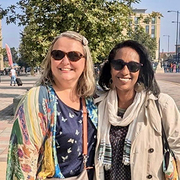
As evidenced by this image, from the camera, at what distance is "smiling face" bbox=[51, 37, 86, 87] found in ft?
5.35

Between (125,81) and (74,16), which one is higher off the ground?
(74,16)

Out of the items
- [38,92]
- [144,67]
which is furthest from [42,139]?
[144,67]

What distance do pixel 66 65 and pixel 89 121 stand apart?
38cm

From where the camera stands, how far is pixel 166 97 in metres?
1.72

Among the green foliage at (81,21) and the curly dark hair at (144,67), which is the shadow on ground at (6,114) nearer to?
the green foliage at (81,21)

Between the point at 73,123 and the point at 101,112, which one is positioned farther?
the point at 101,112

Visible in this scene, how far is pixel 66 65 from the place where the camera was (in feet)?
5.40

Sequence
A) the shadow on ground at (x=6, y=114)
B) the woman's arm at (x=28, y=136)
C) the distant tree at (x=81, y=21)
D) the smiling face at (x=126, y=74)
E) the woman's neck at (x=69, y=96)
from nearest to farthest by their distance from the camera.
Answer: the woman's arm at (x=28, y=136)
the woman's neck at (x=69, y=96)
the smiling face at (x=126, y=74)
the distant tree at (x=81, y=21)
the shadow on ground at (x=6, y=114)

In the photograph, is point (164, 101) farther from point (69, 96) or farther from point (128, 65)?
point (69, 96)

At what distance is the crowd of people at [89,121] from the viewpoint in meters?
1.48

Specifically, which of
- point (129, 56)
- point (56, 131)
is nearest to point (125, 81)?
point (129, 56)

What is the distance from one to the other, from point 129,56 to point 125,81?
168 mm

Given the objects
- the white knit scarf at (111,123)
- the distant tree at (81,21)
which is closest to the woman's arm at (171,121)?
the white knit scarf at (111,123)

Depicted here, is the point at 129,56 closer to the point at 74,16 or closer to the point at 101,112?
the point at 101,112
